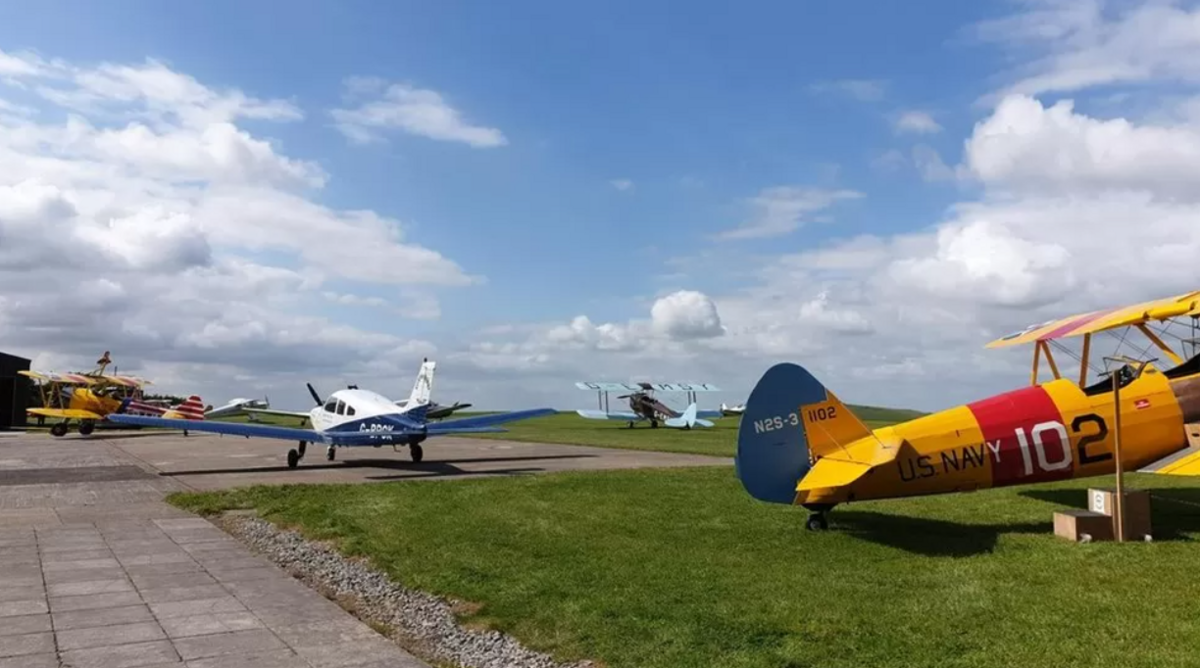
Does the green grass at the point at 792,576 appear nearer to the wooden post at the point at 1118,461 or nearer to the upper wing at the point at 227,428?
the wooden post at the point at 1118,461

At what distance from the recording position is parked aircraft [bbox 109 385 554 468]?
2072cm

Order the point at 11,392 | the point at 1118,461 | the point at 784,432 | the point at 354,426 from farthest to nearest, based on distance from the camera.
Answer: the point at 11,392, the point at 354,426, the point at 784,432, the point at 1118,461

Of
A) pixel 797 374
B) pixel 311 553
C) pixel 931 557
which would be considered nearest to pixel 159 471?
pixel 311 553

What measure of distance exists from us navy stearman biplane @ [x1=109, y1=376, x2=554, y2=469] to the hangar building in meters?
43.3

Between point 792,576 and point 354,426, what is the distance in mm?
15583

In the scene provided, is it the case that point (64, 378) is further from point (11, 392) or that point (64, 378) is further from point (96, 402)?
point (11, 392)

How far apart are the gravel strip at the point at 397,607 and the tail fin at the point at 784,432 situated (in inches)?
163

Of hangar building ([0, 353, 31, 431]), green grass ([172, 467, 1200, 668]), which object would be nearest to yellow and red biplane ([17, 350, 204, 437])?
hangar building ([0, 353, 31, 431])

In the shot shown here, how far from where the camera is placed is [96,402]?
4281 centimetres

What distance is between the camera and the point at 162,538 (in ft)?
35.3

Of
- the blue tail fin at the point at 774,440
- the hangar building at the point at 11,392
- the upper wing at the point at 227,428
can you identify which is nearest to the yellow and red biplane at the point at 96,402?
the hangar building at the point at 11,392

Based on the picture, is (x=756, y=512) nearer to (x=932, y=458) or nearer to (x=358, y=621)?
(x=932, y=458)

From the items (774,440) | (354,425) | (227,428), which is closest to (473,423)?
(354,425)

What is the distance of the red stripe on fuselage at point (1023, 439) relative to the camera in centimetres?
998
